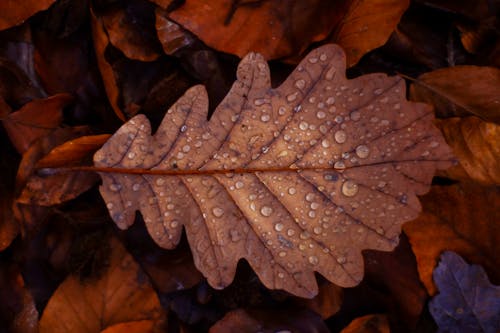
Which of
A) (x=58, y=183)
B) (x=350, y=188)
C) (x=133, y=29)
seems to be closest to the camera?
(x=350, y=188)

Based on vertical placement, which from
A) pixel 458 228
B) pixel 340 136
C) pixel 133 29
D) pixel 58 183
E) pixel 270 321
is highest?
pixel 133 29

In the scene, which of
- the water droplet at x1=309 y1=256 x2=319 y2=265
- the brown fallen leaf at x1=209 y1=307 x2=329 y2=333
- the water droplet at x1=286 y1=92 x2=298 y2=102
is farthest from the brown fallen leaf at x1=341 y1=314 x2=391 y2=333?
the water droplet at x1=286 y1=92 x2=298 y2=102

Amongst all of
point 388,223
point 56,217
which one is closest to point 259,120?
point 388,223

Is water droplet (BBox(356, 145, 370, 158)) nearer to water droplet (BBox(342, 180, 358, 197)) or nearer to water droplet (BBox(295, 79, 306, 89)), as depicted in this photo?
water droplet (BBox(342, 180, 358, 197))

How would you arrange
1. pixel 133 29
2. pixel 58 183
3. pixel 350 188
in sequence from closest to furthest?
pixel 350 188, pixel 58 183, pixel 133 29

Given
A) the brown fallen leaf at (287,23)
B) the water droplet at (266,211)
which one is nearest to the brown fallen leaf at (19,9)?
the brown fallen leaf at (287,23)

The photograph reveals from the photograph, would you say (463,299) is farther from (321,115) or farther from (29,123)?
(29,123)

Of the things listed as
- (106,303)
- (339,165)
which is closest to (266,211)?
(339,165)
